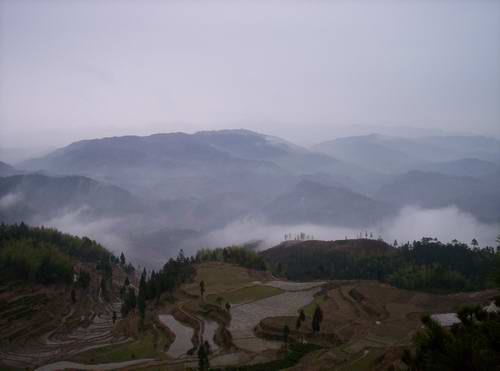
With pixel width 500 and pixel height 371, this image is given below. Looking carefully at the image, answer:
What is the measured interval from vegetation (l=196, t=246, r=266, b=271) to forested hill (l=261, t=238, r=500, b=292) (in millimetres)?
4529

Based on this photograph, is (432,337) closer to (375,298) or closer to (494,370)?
(494,370)

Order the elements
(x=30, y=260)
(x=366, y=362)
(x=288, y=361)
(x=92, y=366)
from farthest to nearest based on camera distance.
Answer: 1. (x=30, y=260)
2. (x=92, y=366)
3. (x=288, y=361)
4. (x=366, y=362)

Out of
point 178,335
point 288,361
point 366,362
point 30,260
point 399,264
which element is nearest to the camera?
point 366,362

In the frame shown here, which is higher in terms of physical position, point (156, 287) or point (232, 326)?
point (156, 287)

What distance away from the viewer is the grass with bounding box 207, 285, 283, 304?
1764 inches

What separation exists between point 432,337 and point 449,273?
50607 mm

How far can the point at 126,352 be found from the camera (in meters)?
33.7

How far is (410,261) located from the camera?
72.2 m

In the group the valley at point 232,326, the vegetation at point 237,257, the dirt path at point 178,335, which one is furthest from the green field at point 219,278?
the dirt path at point 178,335

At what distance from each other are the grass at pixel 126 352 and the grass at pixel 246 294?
9117 mm

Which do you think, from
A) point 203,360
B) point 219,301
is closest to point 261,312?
point 219,301

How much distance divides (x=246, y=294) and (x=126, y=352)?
1619cm

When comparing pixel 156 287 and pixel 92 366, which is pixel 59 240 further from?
pixel 92 366

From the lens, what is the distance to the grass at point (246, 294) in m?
44.8
